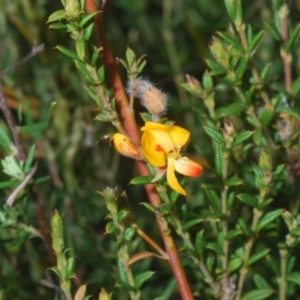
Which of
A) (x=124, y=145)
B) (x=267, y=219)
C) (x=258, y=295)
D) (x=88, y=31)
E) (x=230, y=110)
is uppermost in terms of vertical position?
(x=88, y=31)

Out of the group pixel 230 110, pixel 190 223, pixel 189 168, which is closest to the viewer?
pixel 189 168

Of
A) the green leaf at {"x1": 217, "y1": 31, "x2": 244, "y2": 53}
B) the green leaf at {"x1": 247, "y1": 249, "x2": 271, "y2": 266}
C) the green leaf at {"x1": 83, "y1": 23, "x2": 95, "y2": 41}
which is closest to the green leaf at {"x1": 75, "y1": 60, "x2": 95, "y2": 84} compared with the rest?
the green leaf at {"x1": 83, "y1": 23, "x2": 95, "y2": 41}

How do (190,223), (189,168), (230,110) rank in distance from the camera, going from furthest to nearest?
(230,110), (190,223), (189,168)

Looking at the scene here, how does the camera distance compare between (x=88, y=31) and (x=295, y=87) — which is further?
(x=295, y=87)

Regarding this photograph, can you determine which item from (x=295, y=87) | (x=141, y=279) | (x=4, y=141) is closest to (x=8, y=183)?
(x=4, y=141)

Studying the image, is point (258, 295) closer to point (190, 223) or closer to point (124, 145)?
point (190, 223)

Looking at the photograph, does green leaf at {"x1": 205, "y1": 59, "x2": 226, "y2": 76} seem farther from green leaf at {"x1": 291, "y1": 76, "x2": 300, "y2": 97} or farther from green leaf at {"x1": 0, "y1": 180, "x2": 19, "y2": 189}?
green leaf at {"x1": 0, "y1": 180, "x2": 19, "y2": 189}
